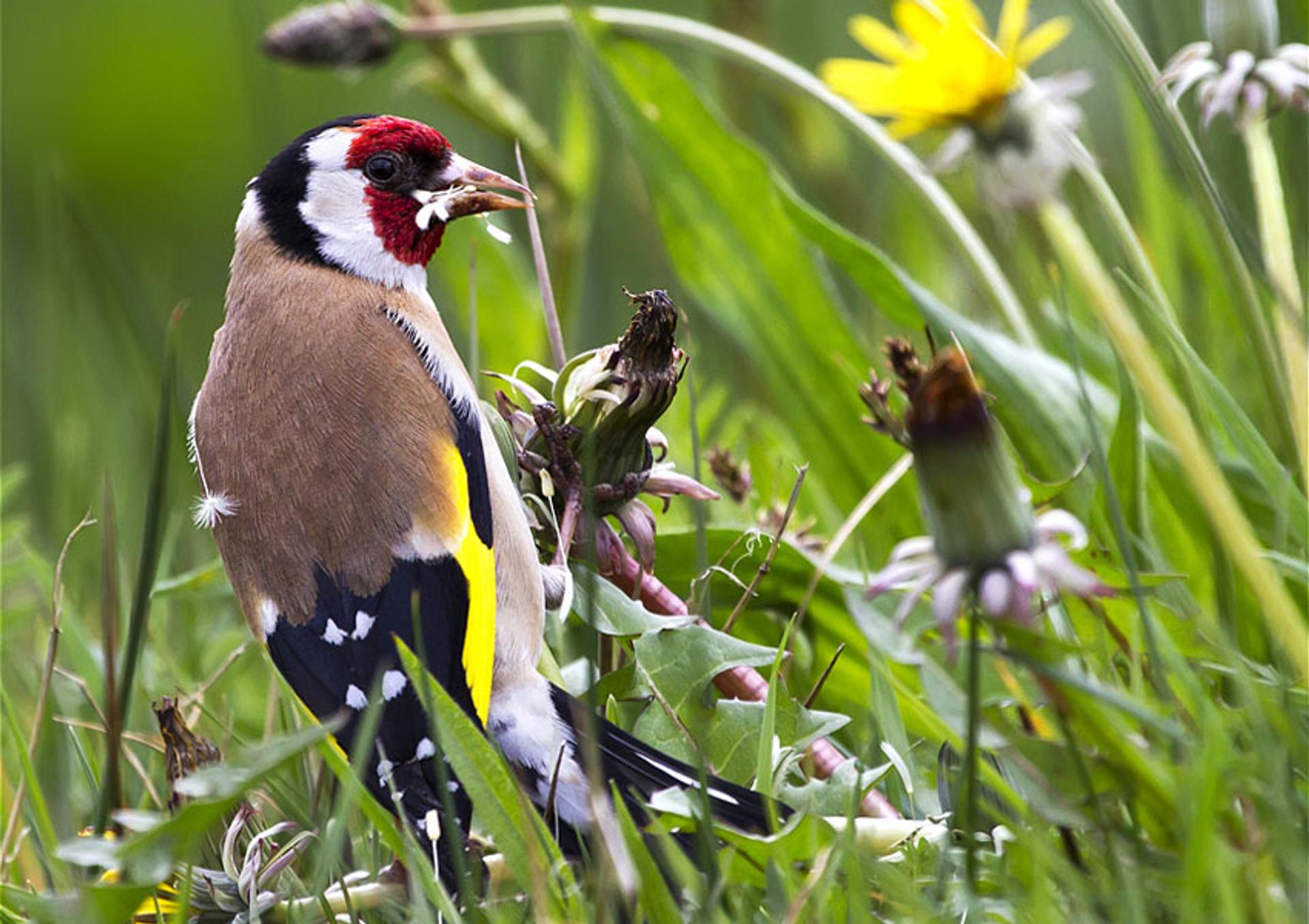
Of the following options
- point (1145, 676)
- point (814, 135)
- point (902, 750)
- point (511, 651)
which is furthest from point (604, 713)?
point (814, 135)

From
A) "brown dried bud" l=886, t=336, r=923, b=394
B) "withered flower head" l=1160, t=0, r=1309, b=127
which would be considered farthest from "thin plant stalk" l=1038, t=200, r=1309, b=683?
"withered flower head" l=1160, t=0, r=1309, b=127

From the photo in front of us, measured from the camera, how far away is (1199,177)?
58.7 inches

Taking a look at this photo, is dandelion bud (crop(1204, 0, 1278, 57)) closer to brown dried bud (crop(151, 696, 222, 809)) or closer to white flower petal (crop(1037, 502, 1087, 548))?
white flower petal (crop(1037, 502, 1087, 548))

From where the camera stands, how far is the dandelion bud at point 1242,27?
1616 millimetres

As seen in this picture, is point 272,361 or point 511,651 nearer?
point 511,651

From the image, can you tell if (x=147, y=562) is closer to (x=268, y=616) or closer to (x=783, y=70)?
(x=268, y=616)

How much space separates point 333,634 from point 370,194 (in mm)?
660

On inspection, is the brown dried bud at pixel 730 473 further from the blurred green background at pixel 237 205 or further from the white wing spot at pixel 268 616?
the white wing spot at pixel 268 616

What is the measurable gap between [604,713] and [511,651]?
0.13 m

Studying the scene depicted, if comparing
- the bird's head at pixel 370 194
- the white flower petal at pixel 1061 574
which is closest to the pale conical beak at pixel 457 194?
the bird's head at pixel 370 194

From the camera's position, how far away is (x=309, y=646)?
1620 mm

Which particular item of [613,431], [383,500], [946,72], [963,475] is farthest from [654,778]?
[946,72]

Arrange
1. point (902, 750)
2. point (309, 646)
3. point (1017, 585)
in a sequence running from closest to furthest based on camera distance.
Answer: point (1017, 585) < point (902, 750) < point (309, 646)

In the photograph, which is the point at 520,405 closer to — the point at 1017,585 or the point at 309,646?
the point at 309,646
